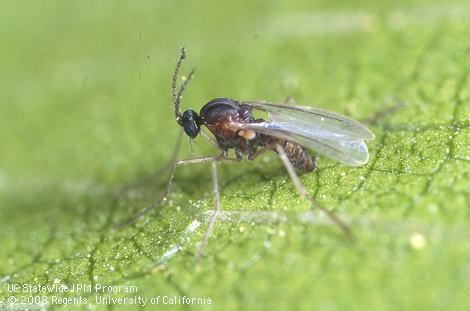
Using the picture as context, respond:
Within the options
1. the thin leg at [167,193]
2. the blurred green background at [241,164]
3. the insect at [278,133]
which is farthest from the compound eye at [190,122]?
the blurred green background at [241,164]

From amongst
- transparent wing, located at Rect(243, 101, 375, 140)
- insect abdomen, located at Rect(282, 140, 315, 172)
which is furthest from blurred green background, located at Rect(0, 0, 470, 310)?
transparent wing, located at Rect(243, 101, 375, 140)

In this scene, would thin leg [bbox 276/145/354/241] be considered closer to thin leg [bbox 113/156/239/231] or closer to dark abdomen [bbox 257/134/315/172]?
dark abdomen [bbox 257/134/315/172]

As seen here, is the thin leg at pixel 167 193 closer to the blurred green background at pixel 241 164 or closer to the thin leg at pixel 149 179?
the blurred green background at pixel 241 164

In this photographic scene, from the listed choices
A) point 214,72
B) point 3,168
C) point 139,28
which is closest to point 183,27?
point 139,28

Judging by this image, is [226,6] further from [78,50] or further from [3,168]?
[3,168]

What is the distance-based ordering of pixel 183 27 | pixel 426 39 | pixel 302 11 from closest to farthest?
pixel 426 39, pixel 302 11, pixel 183 27

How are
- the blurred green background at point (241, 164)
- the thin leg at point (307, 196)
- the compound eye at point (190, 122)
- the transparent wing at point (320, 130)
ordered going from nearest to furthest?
the blurred green background at point (241, 164)
the thin leg at point (307, 196)
the transparent wing at point (320, 130)
the compound eye at point (190, 122)

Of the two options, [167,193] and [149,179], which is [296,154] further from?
[149,179]
